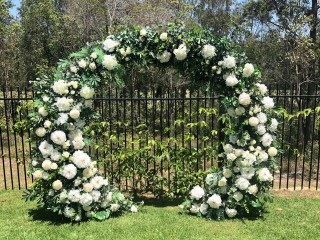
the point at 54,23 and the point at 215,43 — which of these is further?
the point at 54,23

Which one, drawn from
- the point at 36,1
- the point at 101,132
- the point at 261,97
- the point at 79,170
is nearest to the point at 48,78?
the point at 79,170

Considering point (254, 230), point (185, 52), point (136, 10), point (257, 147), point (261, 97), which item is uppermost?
point (136, 10)

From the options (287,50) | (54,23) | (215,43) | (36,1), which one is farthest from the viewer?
(36,1)

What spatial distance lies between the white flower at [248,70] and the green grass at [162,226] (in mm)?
1927

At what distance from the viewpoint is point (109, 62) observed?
193 inches

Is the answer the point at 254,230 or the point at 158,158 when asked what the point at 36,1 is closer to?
the point at 158,158

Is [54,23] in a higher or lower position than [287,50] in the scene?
higher

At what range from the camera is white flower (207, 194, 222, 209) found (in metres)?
4.97

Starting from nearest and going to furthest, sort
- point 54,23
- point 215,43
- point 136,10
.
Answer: point 215,43
point 136,10
point 54,23

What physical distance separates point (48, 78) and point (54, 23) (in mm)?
19791

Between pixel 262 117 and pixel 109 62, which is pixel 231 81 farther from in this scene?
pixel 109 62

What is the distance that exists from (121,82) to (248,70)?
5.62ft

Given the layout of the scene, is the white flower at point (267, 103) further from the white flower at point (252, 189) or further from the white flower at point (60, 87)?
the white flower at point (60, 87)

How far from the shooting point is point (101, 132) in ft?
21.5
